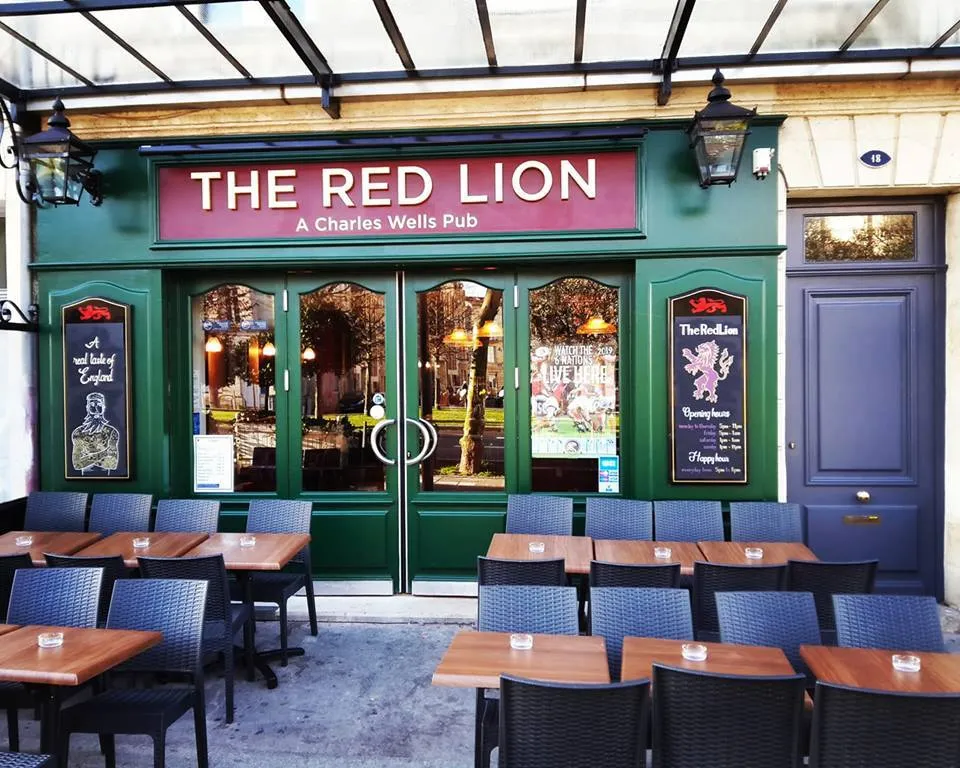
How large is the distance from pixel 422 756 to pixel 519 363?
3351 mm

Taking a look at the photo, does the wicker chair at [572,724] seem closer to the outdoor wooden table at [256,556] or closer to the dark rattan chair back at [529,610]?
the dark rattan chair back at [529,610]

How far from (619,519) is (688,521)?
535 mm

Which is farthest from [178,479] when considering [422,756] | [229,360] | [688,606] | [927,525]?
[927,525]

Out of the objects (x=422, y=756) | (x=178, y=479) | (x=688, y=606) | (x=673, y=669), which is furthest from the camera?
(x=178, y=479)

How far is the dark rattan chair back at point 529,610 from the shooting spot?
3.34 meters

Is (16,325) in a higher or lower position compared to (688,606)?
higher

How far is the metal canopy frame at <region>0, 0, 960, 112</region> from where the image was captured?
4.48 metres

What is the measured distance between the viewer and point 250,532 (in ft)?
17.3

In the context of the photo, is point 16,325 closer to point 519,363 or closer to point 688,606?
point 519,363

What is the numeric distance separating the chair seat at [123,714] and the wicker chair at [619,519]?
3165mm

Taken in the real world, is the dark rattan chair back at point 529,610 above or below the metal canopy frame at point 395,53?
below

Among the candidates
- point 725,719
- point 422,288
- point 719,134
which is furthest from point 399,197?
point 725,719

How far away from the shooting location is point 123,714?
120 inches

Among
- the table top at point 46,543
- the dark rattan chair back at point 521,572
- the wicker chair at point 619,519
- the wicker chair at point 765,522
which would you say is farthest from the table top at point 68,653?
the wicker chair at point 765,522
